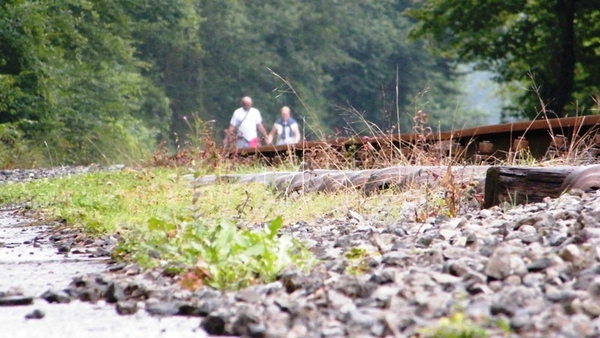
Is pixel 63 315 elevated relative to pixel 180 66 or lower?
lower

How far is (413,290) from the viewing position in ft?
10.3

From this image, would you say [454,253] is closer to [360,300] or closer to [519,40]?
[360,300]

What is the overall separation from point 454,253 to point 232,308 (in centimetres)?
95

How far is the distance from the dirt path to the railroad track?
12.0ft

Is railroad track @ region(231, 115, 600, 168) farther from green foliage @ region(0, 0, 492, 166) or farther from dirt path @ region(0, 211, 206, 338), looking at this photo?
green foliage @ region(0, 0, 492, 166)

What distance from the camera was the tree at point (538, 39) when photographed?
893 inches

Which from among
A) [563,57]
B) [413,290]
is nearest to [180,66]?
[563,57]

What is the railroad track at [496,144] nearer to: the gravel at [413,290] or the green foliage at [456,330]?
the gravel at [413,290]

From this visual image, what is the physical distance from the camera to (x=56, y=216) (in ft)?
24.2

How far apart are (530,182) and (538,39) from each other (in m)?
19.7

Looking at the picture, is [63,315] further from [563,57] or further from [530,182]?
[563,57]

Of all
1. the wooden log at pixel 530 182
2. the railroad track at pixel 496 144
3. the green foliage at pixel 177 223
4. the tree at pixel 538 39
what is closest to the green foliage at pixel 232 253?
the green foliage at pixel 177 223

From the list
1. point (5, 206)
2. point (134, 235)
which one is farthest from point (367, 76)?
point (134, 235)

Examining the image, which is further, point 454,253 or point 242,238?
point 242,238
